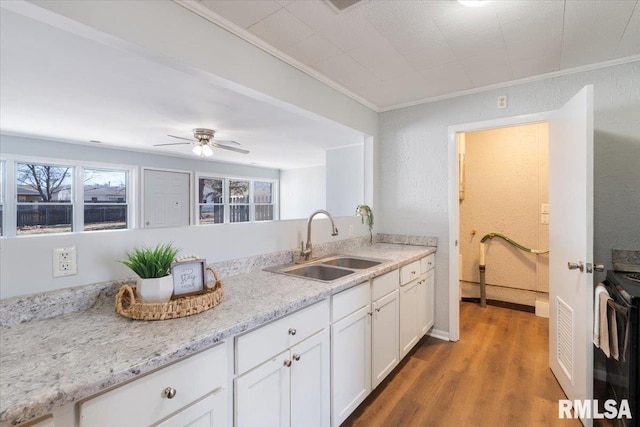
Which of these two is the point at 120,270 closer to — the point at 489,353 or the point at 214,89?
the point at 214,89

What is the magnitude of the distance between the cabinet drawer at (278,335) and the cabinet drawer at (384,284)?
0.49 m

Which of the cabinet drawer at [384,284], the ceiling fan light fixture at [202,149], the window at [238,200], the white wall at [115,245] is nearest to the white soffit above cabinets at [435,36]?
the white wall at [115,245]

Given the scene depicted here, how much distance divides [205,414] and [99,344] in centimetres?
40

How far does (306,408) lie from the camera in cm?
139

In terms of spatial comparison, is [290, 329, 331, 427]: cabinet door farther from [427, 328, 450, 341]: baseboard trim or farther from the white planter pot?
[427, 328, 450, 341]: baseboard trim

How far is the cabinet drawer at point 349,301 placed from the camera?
157cm

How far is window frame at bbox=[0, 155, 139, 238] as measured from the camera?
166 inches

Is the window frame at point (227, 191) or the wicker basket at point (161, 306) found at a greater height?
the window frame at point (227, 191)

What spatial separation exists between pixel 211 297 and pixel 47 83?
2643 mm

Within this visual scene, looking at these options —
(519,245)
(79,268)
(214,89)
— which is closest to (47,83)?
(214,89)

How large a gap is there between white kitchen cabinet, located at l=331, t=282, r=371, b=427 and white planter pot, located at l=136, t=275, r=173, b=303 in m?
0.80

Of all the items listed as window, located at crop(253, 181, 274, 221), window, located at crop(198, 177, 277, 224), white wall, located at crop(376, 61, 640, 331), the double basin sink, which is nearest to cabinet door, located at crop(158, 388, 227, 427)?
the double basin sink

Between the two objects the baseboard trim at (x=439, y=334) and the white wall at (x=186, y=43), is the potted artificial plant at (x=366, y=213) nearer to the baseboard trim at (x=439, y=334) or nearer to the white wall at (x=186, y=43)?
the white wall at (x=186, y=43)

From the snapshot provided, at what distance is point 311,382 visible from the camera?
141 cm
